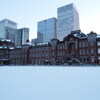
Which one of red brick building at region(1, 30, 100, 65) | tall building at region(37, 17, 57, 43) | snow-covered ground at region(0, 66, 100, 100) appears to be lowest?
snow-covered ground at region(0, 66, 100, 100)

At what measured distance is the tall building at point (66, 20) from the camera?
161250 millimetres

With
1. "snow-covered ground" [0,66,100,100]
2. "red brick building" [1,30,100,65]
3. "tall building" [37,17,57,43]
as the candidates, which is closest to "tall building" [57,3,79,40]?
"tall building" [37,17,57,43]

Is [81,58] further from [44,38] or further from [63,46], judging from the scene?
[44,38]

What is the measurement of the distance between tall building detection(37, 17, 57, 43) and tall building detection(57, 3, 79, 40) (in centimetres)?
1037

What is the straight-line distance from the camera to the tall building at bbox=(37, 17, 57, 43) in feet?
585

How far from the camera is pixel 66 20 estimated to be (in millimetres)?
164125

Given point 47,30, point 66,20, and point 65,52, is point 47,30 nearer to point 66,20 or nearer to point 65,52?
point 66,20

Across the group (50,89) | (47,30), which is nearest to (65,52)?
(50,89)

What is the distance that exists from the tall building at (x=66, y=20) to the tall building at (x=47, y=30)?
408 inches

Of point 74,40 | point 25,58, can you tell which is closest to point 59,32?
point 25,58

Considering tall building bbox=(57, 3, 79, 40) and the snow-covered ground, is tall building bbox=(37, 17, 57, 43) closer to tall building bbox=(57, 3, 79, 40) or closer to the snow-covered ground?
tall building bbox=(57, 3, 79, 40)

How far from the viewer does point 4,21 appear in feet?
655

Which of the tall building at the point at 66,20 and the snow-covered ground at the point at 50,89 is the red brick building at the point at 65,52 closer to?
the snow-covered ground at the point at 50,89

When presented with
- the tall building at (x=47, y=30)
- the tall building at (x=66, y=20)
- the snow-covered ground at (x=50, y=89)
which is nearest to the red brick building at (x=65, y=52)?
the snow-covered ground at (x=50, y=89)
